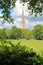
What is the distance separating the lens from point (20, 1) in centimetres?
1257

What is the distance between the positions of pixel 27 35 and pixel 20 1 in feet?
476

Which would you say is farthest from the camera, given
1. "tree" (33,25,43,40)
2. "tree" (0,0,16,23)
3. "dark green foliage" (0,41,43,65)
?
"tree" (33,25,43,40)

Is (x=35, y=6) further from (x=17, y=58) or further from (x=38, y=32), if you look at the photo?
(x=38, y=32)

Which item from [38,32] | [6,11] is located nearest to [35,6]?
[6,11]

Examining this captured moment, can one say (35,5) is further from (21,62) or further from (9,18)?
(21,62)

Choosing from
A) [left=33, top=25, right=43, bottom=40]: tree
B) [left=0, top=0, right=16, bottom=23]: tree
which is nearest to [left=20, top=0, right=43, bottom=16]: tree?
[left=0, top=0, right=16, bottom=23]: tree

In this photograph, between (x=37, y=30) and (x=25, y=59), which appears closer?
(x=25, y=59)

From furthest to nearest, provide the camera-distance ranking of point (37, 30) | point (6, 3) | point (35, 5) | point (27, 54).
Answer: point (37, 30) → point (35, 5) → point (6, 3) → point (27, 54)

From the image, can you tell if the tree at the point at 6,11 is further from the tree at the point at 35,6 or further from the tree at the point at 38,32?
the tree at the point at 38,32

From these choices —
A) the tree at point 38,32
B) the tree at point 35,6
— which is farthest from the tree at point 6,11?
the tree at point 38,32

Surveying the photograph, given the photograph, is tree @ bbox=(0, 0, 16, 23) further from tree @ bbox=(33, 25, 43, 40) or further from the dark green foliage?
tree @ bbox=(33, 25, 43, 40)

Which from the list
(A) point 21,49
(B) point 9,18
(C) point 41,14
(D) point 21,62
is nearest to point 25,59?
(D) point 21,62

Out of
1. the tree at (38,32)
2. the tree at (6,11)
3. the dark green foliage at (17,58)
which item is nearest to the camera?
the dark green foliage at (17,58)

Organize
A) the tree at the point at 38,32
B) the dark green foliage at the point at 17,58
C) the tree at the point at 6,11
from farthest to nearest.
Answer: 1. the tree at the point at 38,32
2. the tree at the point at 6,11
3. the dark green foliage at the point at 17,58
